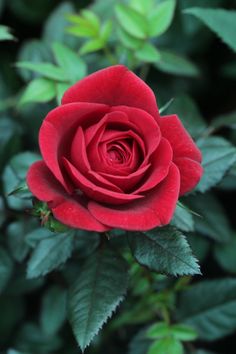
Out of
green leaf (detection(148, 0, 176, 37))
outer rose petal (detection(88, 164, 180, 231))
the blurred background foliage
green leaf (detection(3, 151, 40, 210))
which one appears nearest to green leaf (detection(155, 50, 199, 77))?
the blurred background foliage

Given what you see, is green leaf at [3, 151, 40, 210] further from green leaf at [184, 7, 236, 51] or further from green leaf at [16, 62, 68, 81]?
green leaf at [184, 7, 236, 51]

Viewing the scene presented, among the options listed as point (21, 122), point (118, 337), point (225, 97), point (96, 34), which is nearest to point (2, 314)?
point (118, 337)

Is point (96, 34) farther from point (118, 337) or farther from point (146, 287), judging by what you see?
point (118, 337)

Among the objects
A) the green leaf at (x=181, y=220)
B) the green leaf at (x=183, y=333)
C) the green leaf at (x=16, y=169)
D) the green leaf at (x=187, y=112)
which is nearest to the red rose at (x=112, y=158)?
the green leaf at (x=181, y=220)

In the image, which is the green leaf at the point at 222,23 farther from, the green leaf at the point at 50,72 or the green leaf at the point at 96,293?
the green leaf at the point at 96,293

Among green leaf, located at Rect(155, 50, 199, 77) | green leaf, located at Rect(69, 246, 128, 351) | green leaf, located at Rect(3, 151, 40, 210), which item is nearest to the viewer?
green leaf, located at Rect(69, 246, 128, 351)

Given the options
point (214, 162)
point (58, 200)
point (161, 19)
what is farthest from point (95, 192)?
point (161, 19)

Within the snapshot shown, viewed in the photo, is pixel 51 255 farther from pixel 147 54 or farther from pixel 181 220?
pixel 147 54
